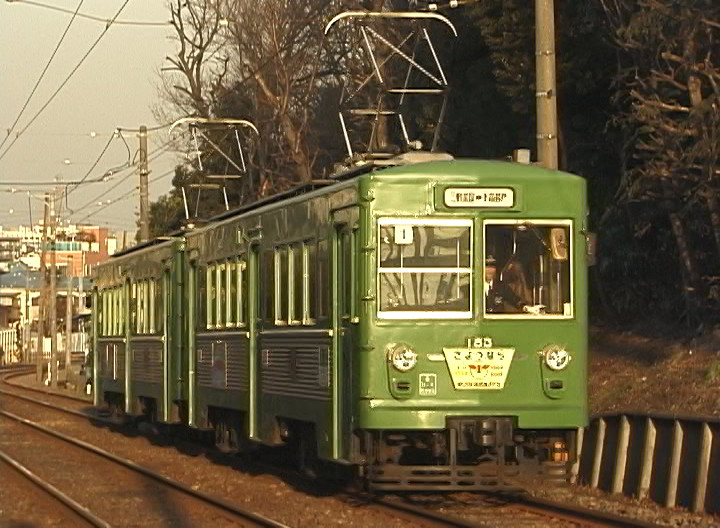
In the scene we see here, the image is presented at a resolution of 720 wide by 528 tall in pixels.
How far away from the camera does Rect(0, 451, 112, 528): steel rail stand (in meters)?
15.1

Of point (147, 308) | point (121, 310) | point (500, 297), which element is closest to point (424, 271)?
point (500, 297)

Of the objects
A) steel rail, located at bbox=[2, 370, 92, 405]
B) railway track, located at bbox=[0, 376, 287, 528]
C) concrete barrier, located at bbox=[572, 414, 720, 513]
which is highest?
concrete barrier, located at bbox=[572, 414, 720, 513]

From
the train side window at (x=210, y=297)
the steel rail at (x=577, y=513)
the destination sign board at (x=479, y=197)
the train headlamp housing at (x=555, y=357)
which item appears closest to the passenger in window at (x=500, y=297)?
the train headlamp housing at (x=555, y=357)

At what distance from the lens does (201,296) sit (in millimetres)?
21078

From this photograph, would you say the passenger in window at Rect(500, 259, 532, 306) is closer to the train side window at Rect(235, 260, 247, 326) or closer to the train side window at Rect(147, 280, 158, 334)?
the train side window at Rect(235, 260, 247, 326)

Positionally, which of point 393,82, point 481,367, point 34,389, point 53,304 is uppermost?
point 393,82

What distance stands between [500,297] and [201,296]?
7561mm

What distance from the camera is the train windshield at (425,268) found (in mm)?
14109

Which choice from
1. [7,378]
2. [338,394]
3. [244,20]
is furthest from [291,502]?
[7,378]

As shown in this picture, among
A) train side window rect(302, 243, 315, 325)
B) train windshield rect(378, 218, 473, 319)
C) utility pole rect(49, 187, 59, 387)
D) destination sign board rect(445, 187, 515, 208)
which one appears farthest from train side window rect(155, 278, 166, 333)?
utility pole rect(49, 187, 59, 387)

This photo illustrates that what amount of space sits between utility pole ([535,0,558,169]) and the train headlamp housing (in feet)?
7.57

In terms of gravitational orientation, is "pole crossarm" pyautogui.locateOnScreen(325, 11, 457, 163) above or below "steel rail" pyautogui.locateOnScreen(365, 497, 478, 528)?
above

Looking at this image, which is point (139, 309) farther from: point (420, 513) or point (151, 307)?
point (420, 513)

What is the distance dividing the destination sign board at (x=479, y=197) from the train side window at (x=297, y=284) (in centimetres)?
227
